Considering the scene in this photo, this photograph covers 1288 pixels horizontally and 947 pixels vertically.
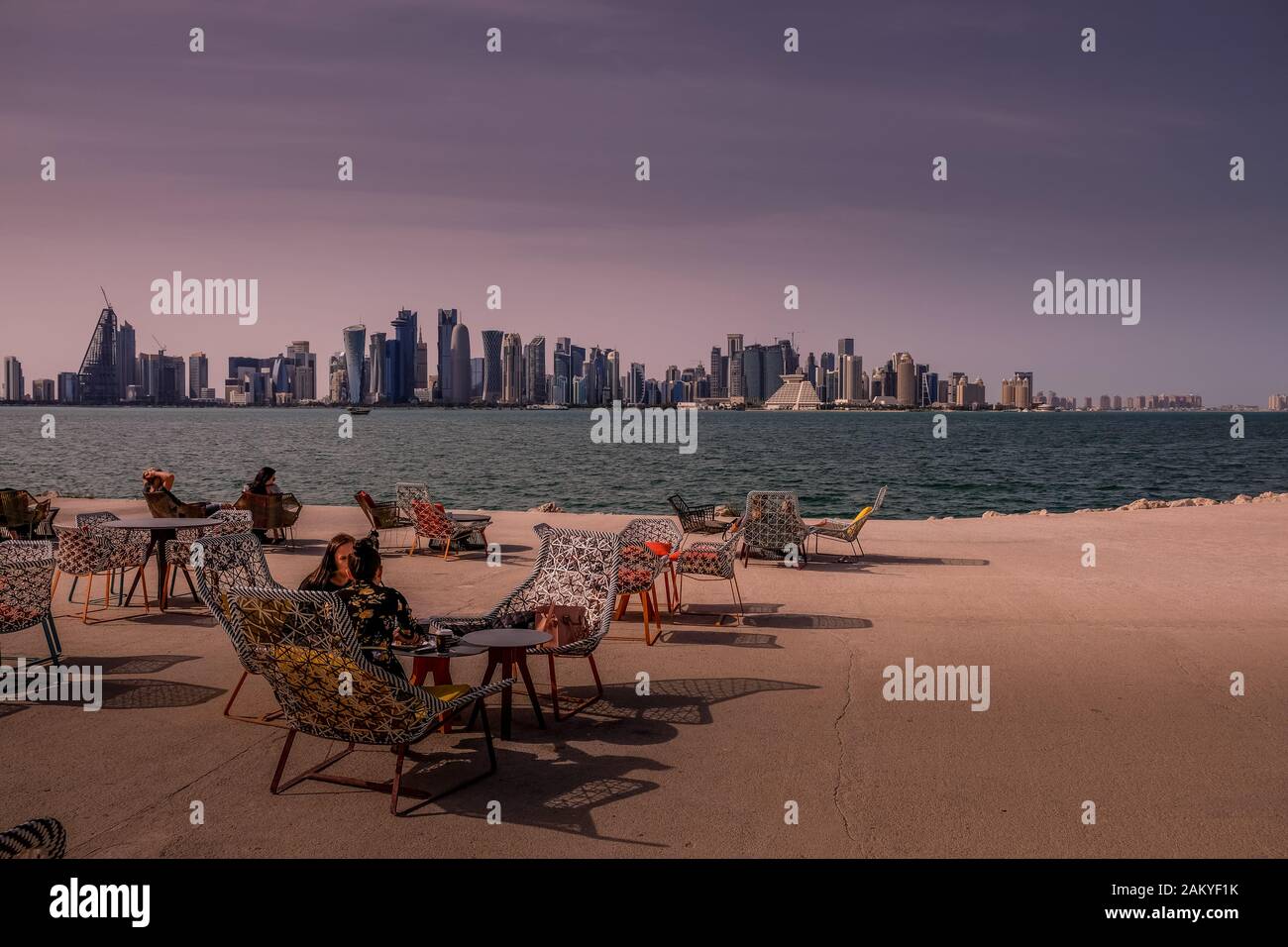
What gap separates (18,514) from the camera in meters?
14.7

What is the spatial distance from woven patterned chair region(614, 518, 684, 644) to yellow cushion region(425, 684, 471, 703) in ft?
9.10

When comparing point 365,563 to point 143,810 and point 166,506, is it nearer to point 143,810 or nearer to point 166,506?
point 143,810

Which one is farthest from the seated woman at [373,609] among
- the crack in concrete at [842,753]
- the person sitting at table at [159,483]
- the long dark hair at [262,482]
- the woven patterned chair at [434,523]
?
the long dark hair at [262,482]

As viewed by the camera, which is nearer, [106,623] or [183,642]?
[183,642]

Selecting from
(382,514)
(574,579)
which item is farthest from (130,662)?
(382,514)

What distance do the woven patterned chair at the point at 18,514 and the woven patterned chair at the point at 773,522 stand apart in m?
11.1

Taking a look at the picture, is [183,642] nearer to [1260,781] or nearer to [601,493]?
[1260,781]

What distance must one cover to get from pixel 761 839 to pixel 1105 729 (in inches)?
124

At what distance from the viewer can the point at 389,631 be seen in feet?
19.6

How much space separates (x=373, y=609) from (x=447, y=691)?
711 millimetres

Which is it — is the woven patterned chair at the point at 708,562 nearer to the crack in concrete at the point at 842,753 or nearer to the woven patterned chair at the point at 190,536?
the crack in concrete at the point at 842,753

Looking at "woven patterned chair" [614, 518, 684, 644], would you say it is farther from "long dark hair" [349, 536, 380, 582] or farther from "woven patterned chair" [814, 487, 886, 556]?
"woven patterned chair" [814, 487, 886, 556]
